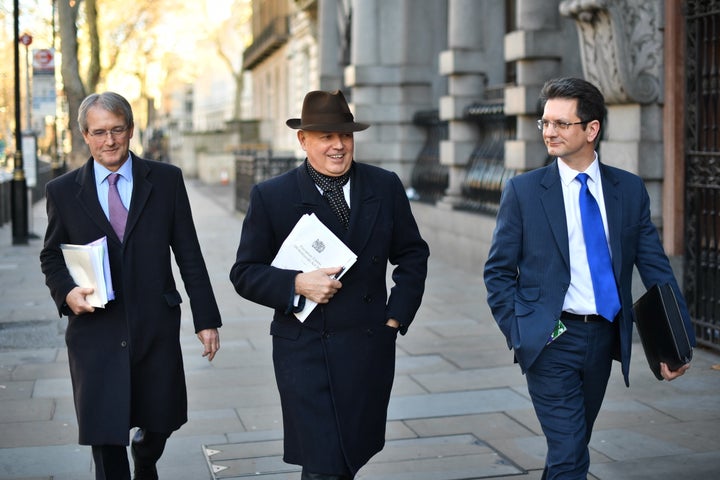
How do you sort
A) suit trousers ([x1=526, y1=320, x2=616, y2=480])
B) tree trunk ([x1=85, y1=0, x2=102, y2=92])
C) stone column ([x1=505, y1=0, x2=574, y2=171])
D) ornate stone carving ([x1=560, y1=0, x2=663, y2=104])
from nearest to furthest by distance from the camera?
suit trousers ([x1=526, y1=320, x2=616, y2=480]) < ornate stone carving ([x1=560, y1=0, x2=663, y2=104]) < stone column ([x1=505, y1=0, x2=574, y2=171]) < tree trunk ([x1=85, y1=0, x2=102, y2=92])

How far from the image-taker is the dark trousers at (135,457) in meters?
4.72

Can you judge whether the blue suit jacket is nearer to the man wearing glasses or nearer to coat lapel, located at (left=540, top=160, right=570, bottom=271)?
coat lapel, located at (left=540, top=160, right=570, bottom=271)

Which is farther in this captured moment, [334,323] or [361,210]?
[361,210]

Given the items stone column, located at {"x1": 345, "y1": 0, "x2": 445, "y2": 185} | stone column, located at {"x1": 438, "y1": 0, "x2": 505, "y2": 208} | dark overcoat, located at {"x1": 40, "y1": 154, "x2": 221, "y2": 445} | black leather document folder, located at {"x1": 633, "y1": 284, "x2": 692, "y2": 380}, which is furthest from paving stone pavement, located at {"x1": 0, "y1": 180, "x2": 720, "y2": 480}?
stone column, located at {"x1": 345, "y1": 0, "x2": 445, "y2": 185}

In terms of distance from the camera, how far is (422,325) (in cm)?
1052

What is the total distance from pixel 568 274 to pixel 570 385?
1.33ft

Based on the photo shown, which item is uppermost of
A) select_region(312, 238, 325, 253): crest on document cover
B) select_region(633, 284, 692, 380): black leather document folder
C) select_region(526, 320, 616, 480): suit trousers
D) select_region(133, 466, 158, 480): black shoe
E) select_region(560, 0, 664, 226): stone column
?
select_region(560, 0, 664, 226): stone column

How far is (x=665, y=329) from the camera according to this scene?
4266 mm

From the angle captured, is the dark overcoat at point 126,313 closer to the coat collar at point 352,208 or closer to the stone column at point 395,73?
the coat collar at point 352,208

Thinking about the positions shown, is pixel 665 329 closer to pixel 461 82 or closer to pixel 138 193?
pixel 138 193

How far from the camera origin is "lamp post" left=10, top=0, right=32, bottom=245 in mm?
19031

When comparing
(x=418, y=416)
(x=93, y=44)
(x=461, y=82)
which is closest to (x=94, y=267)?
(x=418, y=416)

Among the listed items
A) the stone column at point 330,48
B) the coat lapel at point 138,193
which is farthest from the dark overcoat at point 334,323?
the stone column at point 330,48

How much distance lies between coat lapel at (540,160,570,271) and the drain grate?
69.4 inches
